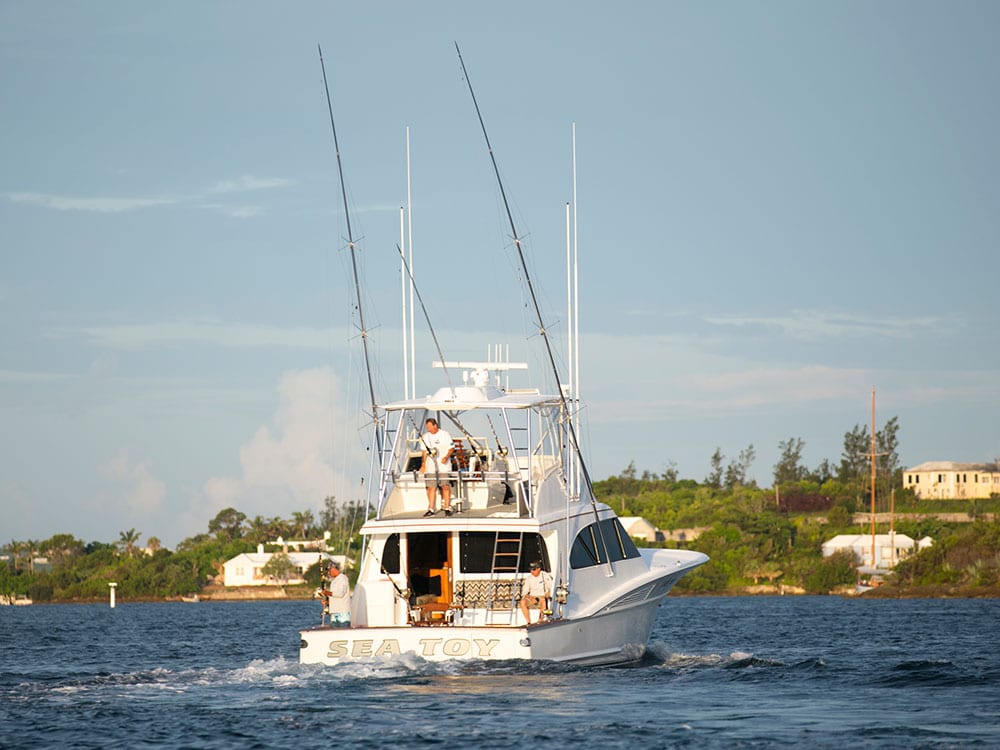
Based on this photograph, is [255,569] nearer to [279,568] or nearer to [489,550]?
[279,568]

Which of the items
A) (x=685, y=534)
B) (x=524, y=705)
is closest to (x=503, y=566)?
(x=524, y=705)

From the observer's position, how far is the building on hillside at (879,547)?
368 ft

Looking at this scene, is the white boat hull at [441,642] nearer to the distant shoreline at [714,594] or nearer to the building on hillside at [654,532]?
the distant shoreline at [714,594]

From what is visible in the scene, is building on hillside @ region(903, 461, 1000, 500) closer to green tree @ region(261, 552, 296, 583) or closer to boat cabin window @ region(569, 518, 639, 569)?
green tree @ region(261, 552, 296, 583)

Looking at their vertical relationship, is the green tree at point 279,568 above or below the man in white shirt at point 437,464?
below

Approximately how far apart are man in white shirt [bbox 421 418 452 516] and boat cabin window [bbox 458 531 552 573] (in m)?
0.78

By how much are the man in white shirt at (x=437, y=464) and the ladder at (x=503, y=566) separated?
3.73 ft

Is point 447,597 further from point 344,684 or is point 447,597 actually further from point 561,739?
point 561,739

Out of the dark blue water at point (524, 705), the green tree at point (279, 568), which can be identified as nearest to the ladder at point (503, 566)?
the dark blue water at point (524, 705)

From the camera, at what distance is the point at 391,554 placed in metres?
25.8

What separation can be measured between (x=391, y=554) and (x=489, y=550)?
171cm

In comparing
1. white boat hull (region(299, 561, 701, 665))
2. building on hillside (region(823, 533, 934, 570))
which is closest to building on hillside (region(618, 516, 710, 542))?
building on hillside (region(823, 533, 934, 570))

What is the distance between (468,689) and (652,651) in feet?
28.6

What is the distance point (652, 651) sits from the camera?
29.8 metres
